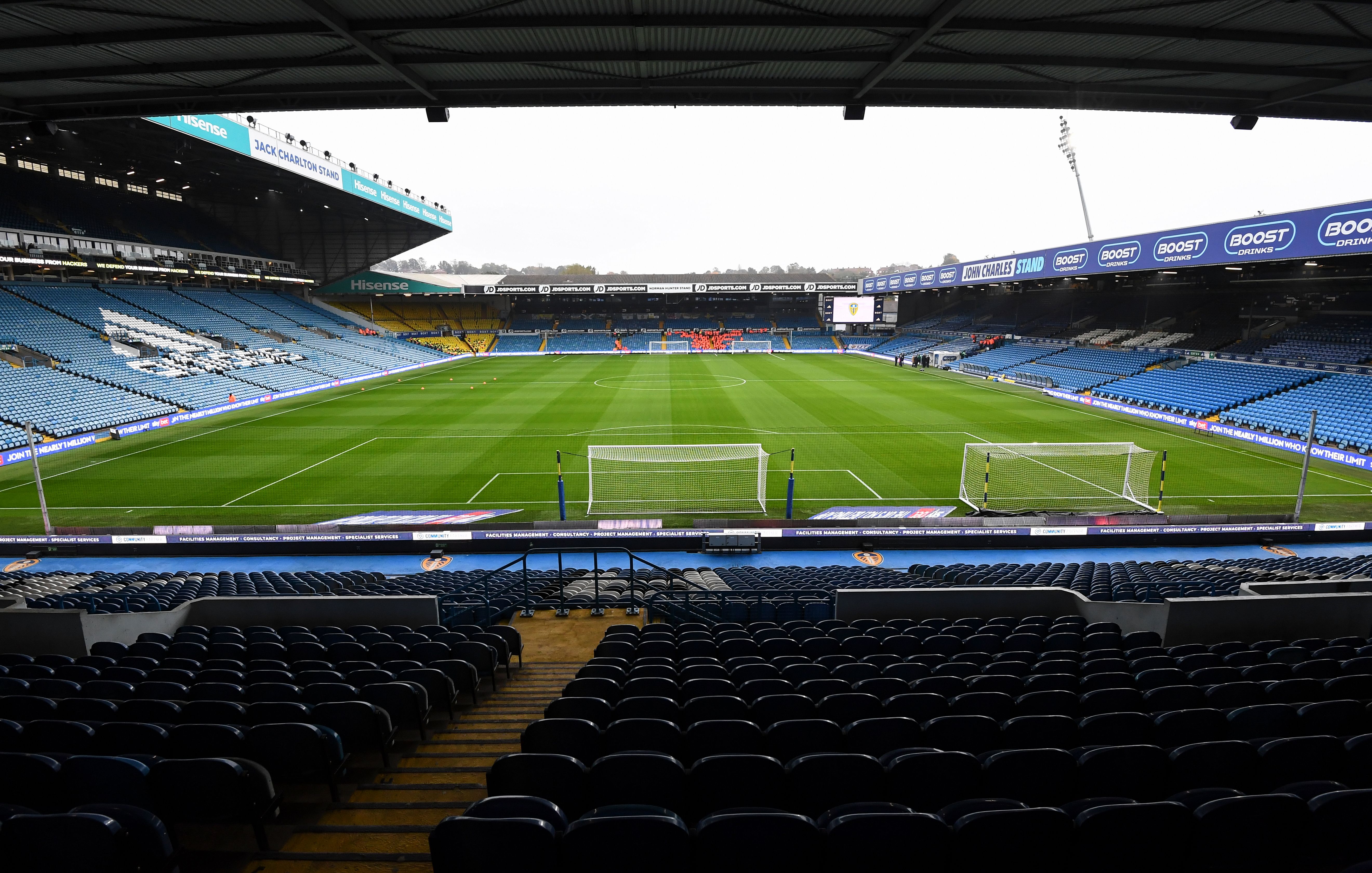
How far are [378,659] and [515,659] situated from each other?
2161 mm

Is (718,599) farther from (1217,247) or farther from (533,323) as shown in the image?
(533,323)

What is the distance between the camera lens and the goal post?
7800cm

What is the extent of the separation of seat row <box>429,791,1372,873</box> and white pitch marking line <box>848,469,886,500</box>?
56.7 ft

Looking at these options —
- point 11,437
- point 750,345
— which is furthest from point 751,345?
point 11,437

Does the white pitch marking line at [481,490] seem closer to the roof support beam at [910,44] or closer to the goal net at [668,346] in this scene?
the roof support beam at [910,44]

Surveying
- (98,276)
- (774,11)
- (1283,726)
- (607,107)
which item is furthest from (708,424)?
(98,276)

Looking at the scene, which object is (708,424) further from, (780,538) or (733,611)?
(733,611)

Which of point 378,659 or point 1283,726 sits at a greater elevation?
point 1283,726

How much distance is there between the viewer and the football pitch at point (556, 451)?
19.5 metres

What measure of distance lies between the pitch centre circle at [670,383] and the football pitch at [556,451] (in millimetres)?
577

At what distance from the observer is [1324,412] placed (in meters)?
26.6

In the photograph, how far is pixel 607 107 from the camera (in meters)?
11.2

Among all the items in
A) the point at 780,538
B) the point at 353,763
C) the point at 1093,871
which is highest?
the point at 1093,871

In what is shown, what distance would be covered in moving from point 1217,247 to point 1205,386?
26.7 ft
